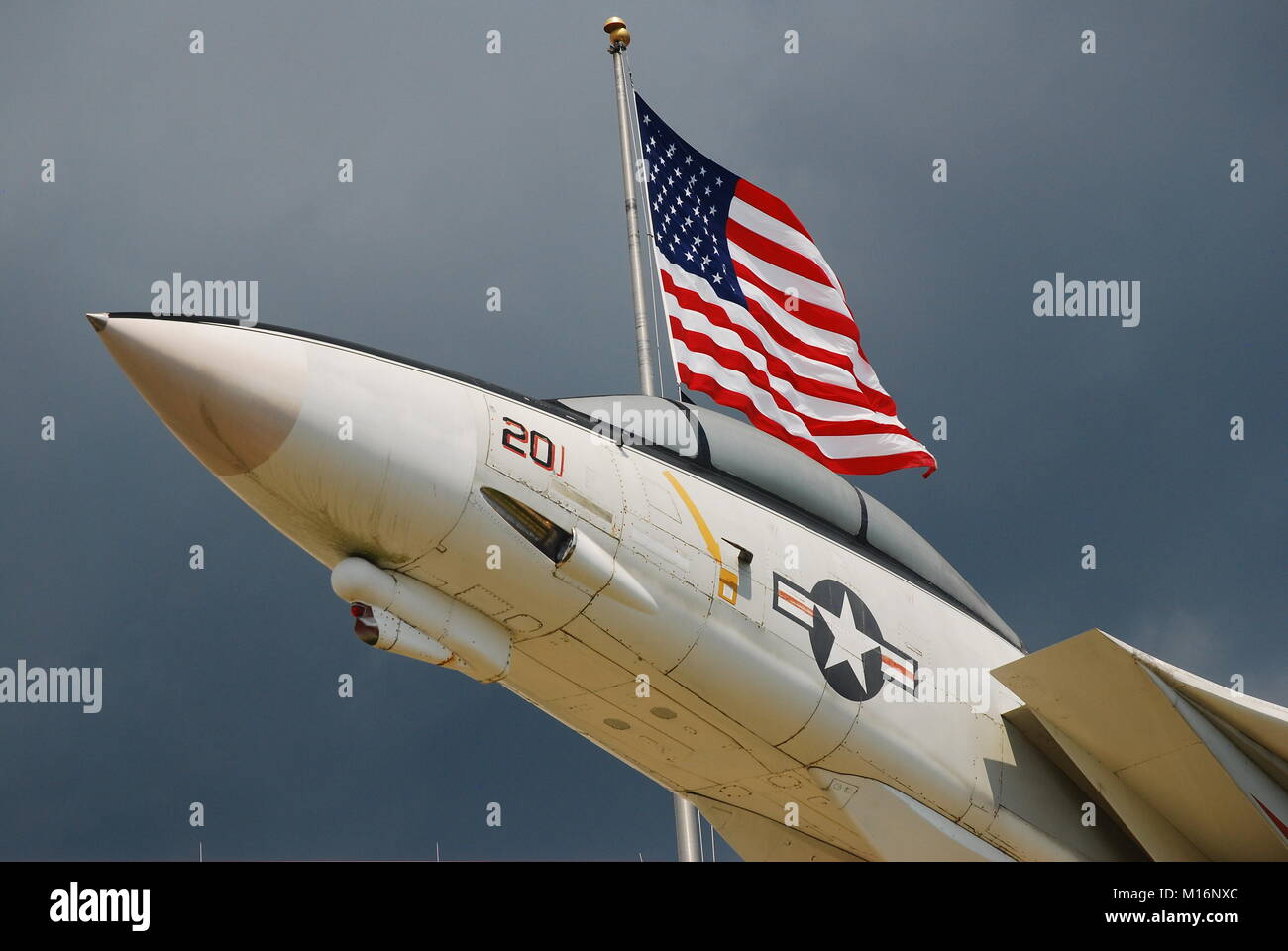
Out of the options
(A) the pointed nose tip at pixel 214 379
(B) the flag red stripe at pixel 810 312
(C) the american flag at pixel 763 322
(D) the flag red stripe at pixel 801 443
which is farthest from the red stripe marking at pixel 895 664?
(A) the pointed nose tip at pixel 214 379

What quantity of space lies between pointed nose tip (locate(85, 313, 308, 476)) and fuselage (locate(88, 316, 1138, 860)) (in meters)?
0.01

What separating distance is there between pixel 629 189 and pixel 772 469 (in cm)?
578

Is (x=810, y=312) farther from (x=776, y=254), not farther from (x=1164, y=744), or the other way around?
(x=1164, y=744)

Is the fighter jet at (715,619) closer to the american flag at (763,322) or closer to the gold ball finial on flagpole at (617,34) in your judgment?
the american flag at (763,322)

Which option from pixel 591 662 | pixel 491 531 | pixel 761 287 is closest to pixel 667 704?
pixel 591 662

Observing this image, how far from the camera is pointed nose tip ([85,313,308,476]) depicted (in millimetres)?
8867

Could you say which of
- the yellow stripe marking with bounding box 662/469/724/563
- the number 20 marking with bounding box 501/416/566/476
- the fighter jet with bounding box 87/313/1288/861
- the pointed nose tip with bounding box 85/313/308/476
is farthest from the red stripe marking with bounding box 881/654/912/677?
the pointed nose tip with bounding box 85/313/308/476

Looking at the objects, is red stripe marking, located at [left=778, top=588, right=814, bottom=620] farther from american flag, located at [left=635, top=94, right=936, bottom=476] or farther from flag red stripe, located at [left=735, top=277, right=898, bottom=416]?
flag red stripe, located at [left=735, top=277, right=898, bottom=416]

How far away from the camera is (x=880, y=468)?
1379 centimetres

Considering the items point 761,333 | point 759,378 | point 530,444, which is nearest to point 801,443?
point 759,378

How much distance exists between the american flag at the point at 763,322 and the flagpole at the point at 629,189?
1.25 metres

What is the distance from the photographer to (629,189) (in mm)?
16609
